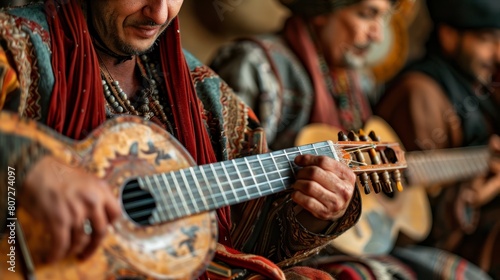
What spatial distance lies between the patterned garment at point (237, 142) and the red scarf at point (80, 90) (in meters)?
0.02

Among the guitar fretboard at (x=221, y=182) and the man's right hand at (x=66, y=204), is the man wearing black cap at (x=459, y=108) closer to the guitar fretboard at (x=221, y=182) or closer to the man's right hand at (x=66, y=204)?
the guitar fretboard at (x=221, y=182)

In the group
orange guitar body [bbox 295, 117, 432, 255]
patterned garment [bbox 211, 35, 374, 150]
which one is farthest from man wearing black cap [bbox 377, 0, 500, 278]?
patterned garment [bbox 211, 35, 374, 150]

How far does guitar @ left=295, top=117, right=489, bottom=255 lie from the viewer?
225 centimetres

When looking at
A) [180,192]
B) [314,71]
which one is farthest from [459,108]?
[180,192]

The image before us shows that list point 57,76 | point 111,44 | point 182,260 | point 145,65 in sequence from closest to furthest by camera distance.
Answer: point 182,260 < point 57,76 < point 111,44 < point 145,65

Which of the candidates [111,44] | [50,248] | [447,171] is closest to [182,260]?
[50,248]

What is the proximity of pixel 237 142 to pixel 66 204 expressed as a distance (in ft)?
2.08

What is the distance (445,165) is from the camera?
2.72 metres

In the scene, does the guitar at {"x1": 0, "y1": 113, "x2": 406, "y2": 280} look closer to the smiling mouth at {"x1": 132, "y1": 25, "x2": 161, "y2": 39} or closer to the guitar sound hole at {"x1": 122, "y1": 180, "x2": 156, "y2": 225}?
the guitar sound hole at {"x1": 122, "y1": 180, "x2": 156, "y2": 225}

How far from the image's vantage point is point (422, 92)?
2898mm

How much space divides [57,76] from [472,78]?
7.27ft

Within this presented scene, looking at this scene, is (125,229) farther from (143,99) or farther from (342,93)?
(342,93)

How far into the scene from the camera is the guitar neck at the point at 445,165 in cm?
260

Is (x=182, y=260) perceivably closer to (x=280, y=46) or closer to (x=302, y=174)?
(x=302, y=174)
